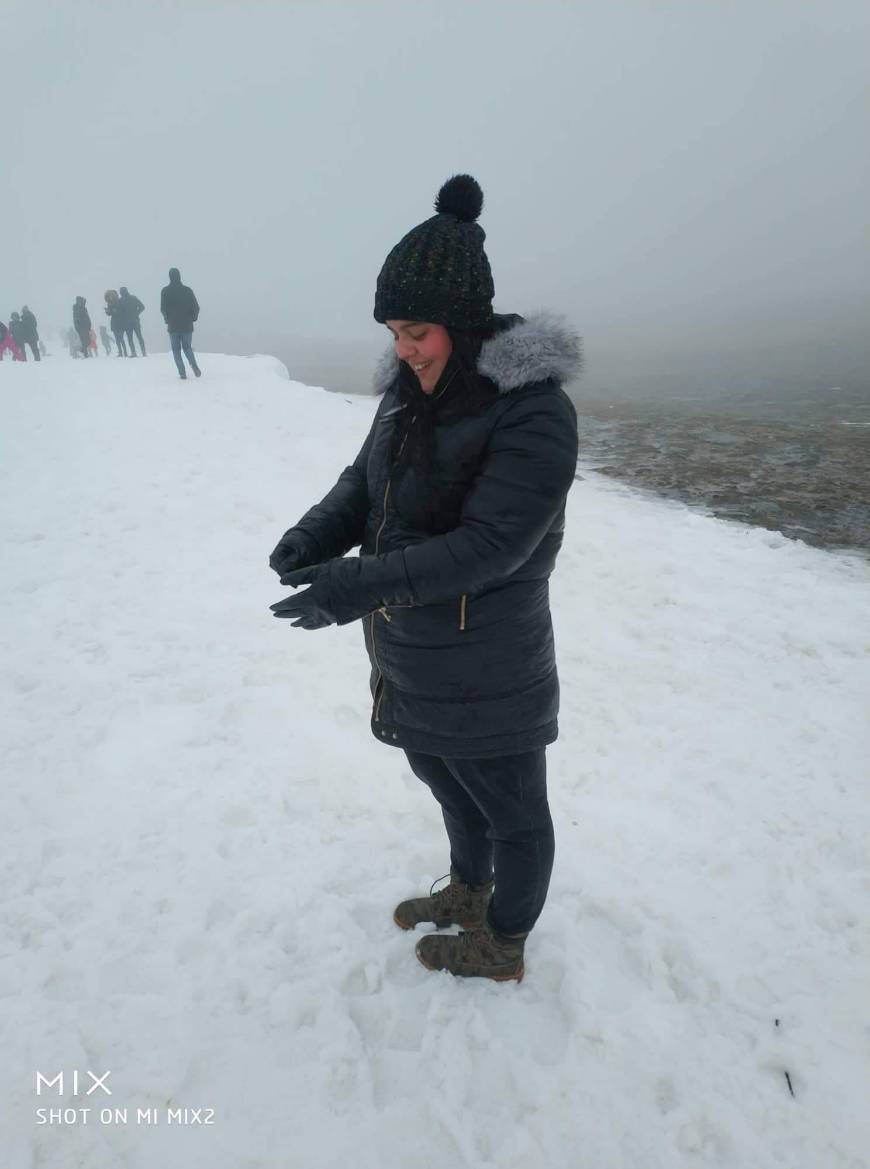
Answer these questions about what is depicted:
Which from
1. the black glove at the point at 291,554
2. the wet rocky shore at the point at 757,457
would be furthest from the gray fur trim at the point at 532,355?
the wet rocky shore at the point at 757,457

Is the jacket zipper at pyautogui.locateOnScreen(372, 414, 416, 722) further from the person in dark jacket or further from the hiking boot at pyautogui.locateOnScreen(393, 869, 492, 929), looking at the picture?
the hiking boot at pyautogui.locateOnScreen(393, 869, 492, 929)

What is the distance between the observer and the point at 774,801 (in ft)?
10.8

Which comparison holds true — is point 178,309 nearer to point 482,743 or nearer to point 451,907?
point 451,907

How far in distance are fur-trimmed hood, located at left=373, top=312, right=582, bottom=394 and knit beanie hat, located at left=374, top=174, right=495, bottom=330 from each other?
0.37 feet

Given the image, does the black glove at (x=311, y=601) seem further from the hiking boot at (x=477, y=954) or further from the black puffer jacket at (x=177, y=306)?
the black puffer jacket at (x=177, y=306)

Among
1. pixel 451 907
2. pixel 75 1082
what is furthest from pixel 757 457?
pixel 75 1082

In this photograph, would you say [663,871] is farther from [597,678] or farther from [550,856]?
[597,678]

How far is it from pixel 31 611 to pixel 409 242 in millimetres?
4556

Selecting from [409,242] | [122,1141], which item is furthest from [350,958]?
[409,242]

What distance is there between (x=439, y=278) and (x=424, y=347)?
7.1 inches

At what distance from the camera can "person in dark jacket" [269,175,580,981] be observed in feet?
5.42

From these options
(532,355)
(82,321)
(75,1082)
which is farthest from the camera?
(82,321)

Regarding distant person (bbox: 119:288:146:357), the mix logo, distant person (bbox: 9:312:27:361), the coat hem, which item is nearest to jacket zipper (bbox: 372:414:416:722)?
the coat hem

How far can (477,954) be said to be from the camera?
2.36 meters
